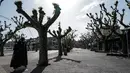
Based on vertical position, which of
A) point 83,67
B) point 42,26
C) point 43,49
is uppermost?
point 42,26

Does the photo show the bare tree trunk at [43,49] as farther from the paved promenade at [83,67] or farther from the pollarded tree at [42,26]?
the paved promenade at [83,67]

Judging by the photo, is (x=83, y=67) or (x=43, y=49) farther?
(x=43, y=49)

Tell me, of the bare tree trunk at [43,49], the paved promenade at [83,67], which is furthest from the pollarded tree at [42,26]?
the paved promenade at [83,67]

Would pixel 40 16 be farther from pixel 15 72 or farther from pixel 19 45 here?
pixel 15 72

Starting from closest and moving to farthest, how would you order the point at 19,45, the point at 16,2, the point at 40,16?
the point at 19,45, the point at 16,2, the point at 40,16

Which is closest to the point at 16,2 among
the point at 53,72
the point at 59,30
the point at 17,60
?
the point at 17,60

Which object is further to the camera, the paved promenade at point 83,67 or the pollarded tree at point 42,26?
the pollarded tree at point 42,26

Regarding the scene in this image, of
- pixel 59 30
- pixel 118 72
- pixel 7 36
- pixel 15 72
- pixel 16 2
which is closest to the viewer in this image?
pixel 118 72

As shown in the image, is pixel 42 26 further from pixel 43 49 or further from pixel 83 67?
pixel 83 67

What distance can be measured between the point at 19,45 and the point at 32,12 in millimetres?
5080

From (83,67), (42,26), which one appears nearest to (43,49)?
(42,26)

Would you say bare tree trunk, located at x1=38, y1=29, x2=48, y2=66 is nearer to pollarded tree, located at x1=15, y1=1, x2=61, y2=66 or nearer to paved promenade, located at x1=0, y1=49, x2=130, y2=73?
pollarded tree, located at x1=15, y1=1, x2=61, y2=66

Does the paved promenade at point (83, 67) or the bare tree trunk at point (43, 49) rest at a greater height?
the bare tree trunk at point (43, 49)

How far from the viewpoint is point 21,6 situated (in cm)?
1503
